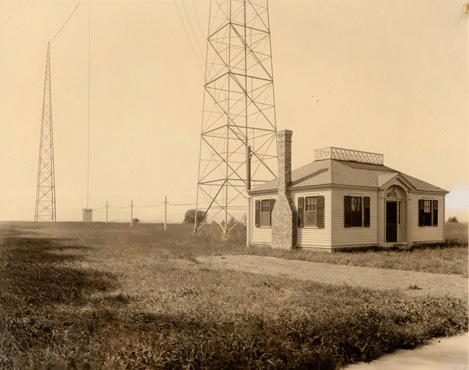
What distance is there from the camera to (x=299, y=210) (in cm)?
1906

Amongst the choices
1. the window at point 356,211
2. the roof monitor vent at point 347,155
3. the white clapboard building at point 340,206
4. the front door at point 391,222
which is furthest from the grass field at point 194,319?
the roof monitor vent at point 347,155

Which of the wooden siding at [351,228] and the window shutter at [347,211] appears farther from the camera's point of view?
the window shutter at [347,211]

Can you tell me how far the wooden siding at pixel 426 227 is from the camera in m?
21.1

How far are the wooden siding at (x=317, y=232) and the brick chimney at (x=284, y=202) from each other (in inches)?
15.3

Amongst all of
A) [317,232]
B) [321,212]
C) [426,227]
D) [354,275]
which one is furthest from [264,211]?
[354,275]

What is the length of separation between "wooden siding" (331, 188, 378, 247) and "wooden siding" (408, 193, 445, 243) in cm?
278

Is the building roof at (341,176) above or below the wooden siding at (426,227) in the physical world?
above

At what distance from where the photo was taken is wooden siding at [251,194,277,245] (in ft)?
67.4

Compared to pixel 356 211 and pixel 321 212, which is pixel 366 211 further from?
pixel 321 212

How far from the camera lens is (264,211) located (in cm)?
2097

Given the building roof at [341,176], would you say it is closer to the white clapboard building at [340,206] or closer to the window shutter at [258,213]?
the white clapboard building at [340,206]

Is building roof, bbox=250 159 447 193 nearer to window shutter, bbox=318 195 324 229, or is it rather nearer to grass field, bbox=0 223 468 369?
window shutter, bbox=318 195 324 229

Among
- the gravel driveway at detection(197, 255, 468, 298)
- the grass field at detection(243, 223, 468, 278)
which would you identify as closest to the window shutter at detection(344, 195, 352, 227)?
the grass field at detection(243, 223, 468, 278)

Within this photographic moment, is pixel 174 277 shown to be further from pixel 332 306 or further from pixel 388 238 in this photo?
pixel 388 238
